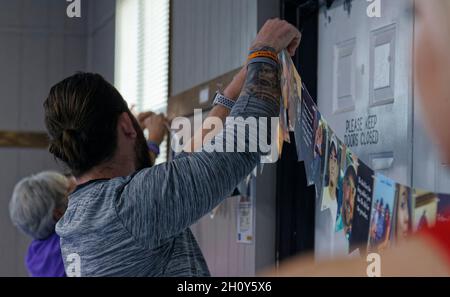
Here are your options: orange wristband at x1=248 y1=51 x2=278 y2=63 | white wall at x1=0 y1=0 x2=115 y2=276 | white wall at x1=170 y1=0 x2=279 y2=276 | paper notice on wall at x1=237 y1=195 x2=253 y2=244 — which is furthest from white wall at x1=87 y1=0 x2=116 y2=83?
orange wristband at x1=248 y1=51 x2=278 y2=63

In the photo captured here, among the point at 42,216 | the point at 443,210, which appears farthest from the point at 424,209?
the point at 42,216

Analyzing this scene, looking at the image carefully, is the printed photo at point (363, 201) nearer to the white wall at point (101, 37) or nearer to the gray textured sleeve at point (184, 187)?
the gray textured sleeve at point (184, 187)

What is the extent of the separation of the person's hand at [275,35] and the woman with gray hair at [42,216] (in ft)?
5.50

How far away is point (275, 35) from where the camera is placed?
5.26ft

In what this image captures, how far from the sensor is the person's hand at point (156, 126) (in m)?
3.70

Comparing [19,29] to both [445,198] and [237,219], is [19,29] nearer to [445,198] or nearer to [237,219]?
[237,219]

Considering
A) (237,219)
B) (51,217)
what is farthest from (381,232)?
(51,217)

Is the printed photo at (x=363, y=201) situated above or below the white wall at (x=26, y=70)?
below

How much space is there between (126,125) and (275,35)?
0.37 meters

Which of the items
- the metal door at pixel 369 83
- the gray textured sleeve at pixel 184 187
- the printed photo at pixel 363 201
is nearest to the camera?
the gray textured sleeve at pixel 184 187

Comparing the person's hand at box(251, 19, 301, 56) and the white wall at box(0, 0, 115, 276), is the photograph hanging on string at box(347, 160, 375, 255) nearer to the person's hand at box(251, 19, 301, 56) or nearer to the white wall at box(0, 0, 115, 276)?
the person's hand at box(251, 19, 301, 56)

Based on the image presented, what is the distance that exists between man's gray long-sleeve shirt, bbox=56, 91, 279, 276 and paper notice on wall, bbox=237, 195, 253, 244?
1.32 m

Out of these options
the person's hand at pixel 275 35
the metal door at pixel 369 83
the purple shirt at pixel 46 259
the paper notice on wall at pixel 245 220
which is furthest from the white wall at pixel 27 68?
the person's hand at pixel 275 35

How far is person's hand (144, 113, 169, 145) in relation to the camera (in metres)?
3.70
